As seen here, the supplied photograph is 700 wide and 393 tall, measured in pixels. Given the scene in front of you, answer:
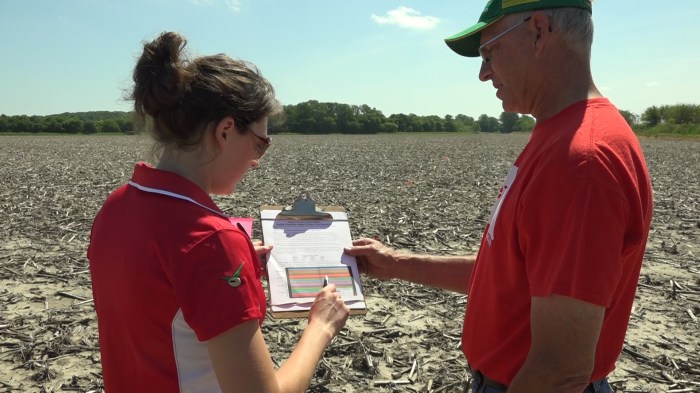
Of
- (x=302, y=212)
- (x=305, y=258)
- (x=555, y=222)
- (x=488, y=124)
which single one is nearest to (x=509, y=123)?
(x=488, y=124)

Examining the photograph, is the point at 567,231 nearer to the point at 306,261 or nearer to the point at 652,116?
the point at 306,261

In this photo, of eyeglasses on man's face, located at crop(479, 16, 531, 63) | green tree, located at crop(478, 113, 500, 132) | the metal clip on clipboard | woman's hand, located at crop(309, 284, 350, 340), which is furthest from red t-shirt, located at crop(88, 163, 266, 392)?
green tree, located at crop(478, 113, 500, 132)

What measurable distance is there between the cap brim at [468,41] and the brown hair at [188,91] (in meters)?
0.92

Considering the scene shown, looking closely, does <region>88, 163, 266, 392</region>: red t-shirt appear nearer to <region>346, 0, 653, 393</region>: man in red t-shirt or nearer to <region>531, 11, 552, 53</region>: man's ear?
<region>346, 0, 653, 393</region>: man in red t-shirt

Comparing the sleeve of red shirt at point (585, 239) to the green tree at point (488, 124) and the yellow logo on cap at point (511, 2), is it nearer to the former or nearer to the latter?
the yellow logo on cap at point (511, 2)

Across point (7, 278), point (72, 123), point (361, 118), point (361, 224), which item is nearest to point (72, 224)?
point (7, 278)

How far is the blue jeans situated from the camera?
2.03 meters

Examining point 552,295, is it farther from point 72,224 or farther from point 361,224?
point 72,224

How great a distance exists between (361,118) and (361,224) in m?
98.0

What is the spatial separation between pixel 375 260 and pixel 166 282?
5.45ft

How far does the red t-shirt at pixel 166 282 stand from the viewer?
1.60 meters

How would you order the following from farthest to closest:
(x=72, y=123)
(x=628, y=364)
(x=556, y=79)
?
1. (x=72, y=123)
2. (x=628, y=364)
3. (x=556, y=79)

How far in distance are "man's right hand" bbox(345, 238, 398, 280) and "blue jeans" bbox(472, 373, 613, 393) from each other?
1.02 meters

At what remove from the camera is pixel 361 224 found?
10.5 metres
